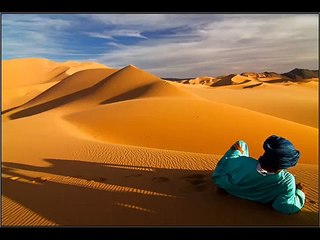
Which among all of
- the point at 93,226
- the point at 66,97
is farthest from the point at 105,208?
the point at 66,97

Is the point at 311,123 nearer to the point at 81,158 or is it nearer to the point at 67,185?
the point at 81,158

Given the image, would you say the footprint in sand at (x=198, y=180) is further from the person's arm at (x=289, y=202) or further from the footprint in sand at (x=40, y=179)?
the footprint in sand at (x=40, y=179)

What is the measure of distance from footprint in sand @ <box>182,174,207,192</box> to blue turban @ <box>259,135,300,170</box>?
1.88 meters

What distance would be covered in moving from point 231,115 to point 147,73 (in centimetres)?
2145

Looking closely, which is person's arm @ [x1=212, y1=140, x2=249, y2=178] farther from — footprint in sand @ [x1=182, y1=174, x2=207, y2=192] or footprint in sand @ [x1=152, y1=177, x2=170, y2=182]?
footprint in sand @ [x1=152, y1=177, x2=170, y2=182]

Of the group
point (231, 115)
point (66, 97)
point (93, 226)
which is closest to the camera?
point (93, 226)

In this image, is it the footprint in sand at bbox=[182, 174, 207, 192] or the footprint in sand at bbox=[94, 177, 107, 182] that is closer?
the footprint in sand at bbox=[182, 174, 207, 192]

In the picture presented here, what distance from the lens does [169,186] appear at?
6.83 m

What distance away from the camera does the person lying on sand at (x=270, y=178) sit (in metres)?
5.12

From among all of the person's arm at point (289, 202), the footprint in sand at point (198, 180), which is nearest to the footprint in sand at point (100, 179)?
the footprint in sand at point (198, 180)

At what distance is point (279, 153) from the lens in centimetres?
507

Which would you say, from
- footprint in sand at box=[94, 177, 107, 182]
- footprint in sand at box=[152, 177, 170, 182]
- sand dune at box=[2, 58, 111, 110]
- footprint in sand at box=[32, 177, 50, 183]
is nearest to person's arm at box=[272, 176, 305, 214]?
footprint in sand at box=[152, 177, 170, 182]

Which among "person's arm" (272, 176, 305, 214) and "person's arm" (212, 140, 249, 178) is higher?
"person's arm" (212, 140, 249, 178)

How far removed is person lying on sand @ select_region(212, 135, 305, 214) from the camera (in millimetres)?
5121
